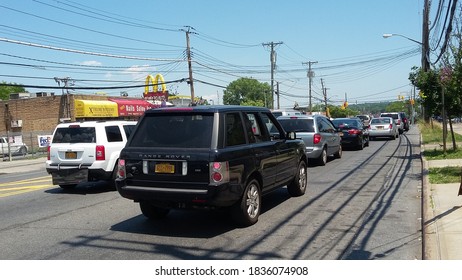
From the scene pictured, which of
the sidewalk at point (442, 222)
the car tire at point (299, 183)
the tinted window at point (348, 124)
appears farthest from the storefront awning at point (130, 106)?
the sidewalk at point (442, 222)

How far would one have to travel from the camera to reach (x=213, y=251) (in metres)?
5.78

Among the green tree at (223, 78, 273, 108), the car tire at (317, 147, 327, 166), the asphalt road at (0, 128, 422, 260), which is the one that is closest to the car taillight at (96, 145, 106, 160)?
the asphalt road at (0, 128, 422, 260)

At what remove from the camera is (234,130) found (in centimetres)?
693

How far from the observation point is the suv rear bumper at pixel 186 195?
6238 mm

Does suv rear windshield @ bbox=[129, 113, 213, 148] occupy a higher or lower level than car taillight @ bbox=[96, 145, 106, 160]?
higher

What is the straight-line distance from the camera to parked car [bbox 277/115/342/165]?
47.9 feet

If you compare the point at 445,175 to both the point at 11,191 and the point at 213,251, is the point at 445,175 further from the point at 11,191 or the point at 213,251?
the point at 11,191

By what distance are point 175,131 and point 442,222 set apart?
4167 millimetres

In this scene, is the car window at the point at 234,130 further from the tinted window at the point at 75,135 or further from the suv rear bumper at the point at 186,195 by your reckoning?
the tinted window at the point at 75,135

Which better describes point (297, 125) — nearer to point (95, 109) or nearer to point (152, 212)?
point (152, 212)

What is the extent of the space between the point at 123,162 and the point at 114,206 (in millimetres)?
2491

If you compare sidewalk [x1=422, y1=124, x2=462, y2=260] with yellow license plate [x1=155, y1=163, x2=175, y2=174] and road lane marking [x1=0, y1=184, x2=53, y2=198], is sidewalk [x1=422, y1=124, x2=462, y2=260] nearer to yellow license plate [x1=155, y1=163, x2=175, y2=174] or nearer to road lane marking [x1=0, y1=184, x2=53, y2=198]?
yellow license plate [x1=155, y1=163, x2=175, y2=174]

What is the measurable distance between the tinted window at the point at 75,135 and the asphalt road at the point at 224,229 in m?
1.28

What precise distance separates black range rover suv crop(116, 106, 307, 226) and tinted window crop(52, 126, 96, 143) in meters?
4.07
